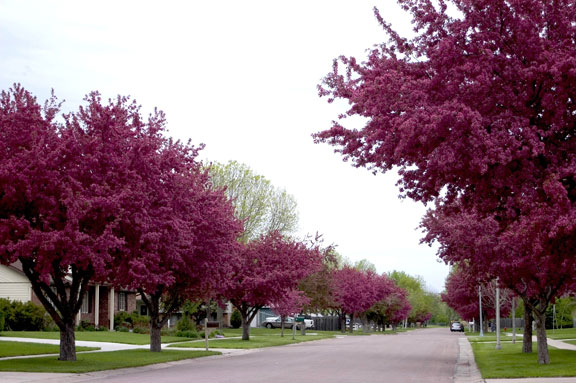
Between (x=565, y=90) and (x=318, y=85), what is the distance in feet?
15.9

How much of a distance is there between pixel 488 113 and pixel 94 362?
639 inches

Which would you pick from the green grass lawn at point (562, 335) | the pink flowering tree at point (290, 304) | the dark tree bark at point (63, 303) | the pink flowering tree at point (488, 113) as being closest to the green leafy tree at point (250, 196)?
the pink flowering tree at point (290, 304)

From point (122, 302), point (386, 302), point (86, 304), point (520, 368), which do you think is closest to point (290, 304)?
point (86, 304)

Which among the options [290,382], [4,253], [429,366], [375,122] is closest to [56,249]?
[4,253]

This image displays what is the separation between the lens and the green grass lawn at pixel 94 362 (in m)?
21.0

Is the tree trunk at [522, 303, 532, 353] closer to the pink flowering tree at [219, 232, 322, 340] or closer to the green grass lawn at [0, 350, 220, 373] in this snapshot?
the green grass lawn at [0, 350, 220, 373]

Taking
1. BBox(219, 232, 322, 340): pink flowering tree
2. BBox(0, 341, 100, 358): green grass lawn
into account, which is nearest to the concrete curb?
BBox(0, 341, 100, 358): green grass lawn

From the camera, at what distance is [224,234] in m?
29.5

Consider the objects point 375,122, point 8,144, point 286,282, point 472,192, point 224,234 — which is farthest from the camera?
point 286,282

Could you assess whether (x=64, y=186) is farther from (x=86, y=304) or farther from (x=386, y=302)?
(x=386, y=302)

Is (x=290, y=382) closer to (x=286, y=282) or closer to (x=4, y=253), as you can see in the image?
(x=4, y=253)

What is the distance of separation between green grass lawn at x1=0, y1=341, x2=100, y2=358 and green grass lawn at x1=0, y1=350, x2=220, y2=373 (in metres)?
1.83

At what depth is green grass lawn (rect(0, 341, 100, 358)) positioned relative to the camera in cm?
2648

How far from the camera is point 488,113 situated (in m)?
13.0
